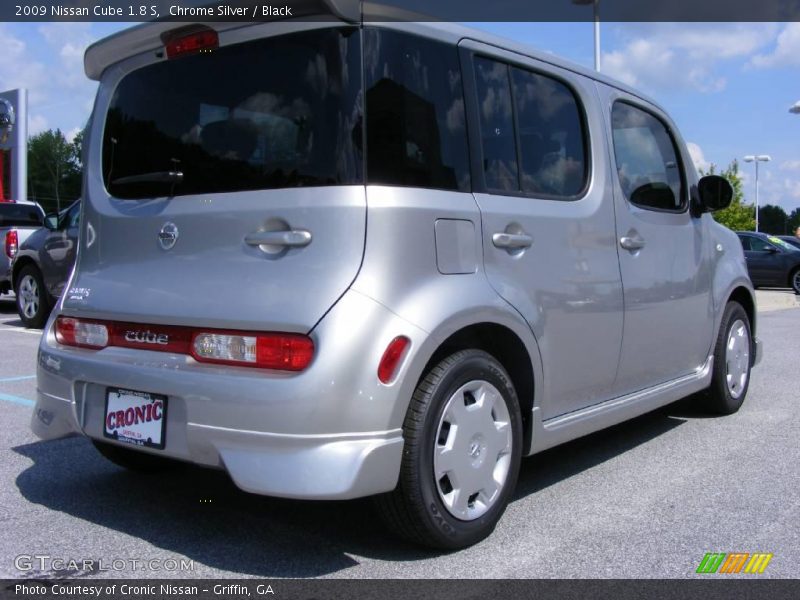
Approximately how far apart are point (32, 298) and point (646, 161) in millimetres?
8537

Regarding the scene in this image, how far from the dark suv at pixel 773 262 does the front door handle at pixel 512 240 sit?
1821cm

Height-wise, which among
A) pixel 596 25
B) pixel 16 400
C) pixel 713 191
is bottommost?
pixel 16 400

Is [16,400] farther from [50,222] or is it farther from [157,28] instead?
[50,222]

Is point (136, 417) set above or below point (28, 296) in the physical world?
below

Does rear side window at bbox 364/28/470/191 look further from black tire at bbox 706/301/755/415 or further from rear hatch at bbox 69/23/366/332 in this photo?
black tire at bbox 706/301/755/415

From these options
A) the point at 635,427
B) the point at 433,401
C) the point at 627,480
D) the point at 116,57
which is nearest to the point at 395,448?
the point at 433,401

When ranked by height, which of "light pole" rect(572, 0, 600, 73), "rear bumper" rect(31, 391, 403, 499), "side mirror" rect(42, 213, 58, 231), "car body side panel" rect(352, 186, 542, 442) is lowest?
"rear bumper" rect(31, 391, 403, 499)

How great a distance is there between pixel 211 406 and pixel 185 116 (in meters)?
1.16

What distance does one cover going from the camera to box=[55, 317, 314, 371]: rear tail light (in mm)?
2764

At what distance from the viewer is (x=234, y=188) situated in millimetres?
3049

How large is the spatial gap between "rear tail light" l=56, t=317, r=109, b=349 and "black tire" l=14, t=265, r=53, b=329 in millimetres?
7441

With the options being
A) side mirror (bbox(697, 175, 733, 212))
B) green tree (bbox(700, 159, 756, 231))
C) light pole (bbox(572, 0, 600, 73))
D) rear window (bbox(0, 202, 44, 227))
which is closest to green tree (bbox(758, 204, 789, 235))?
green tree (bbox(700, 159, 756, 231))

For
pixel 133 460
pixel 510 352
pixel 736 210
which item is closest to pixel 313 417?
pixel 510 352

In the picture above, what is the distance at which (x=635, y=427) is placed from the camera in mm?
5266
